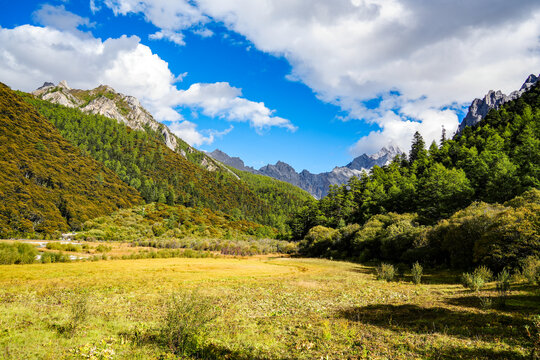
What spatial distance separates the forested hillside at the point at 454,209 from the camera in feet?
72.7

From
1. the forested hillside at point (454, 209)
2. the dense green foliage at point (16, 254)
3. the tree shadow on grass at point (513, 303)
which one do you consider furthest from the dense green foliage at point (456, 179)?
the dense green foliage at point (16, 254)

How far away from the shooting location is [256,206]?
166 m

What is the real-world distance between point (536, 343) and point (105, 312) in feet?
55.3

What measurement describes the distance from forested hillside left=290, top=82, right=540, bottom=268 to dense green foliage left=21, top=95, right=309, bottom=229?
58.5m

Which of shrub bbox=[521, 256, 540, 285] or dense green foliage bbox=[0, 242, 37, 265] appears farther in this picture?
dense green foliage bbox=[0, 242, 37, 265]

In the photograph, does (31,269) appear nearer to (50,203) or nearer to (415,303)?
(415,303)

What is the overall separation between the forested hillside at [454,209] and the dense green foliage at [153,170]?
5846 cm

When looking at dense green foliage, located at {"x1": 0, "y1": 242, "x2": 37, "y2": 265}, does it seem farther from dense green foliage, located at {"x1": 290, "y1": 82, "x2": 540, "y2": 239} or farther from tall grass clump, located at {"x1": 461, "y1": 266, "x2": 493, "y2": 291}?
dense green foliage, located at {"x1": 290, "y1": 82, "x2": 540, "y2": 239}

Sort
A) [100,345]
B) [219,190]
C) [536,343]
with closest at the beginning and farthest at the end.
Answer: [536,343] → [100,345] → [219,190]

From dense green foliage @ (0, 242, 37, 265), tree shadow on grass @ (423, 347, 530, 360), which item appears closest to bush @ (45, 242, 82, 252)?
dense green foliage @ (0, 242, 37, 265)

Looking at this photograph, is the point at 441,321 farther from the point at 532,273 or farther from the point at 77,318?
the point at 77,318

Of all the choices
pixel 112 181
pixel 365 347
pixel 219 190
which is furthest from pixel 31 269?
pixel 219 190

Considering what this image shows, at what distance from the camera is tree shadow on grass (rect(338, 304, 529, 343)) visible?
30.8 ft

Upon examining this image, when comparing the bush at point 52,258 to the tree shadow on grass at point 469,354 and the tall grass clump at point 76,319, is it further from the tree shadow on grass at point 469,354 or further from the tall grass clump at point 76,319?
the tree shadow on grass at point 469,354
